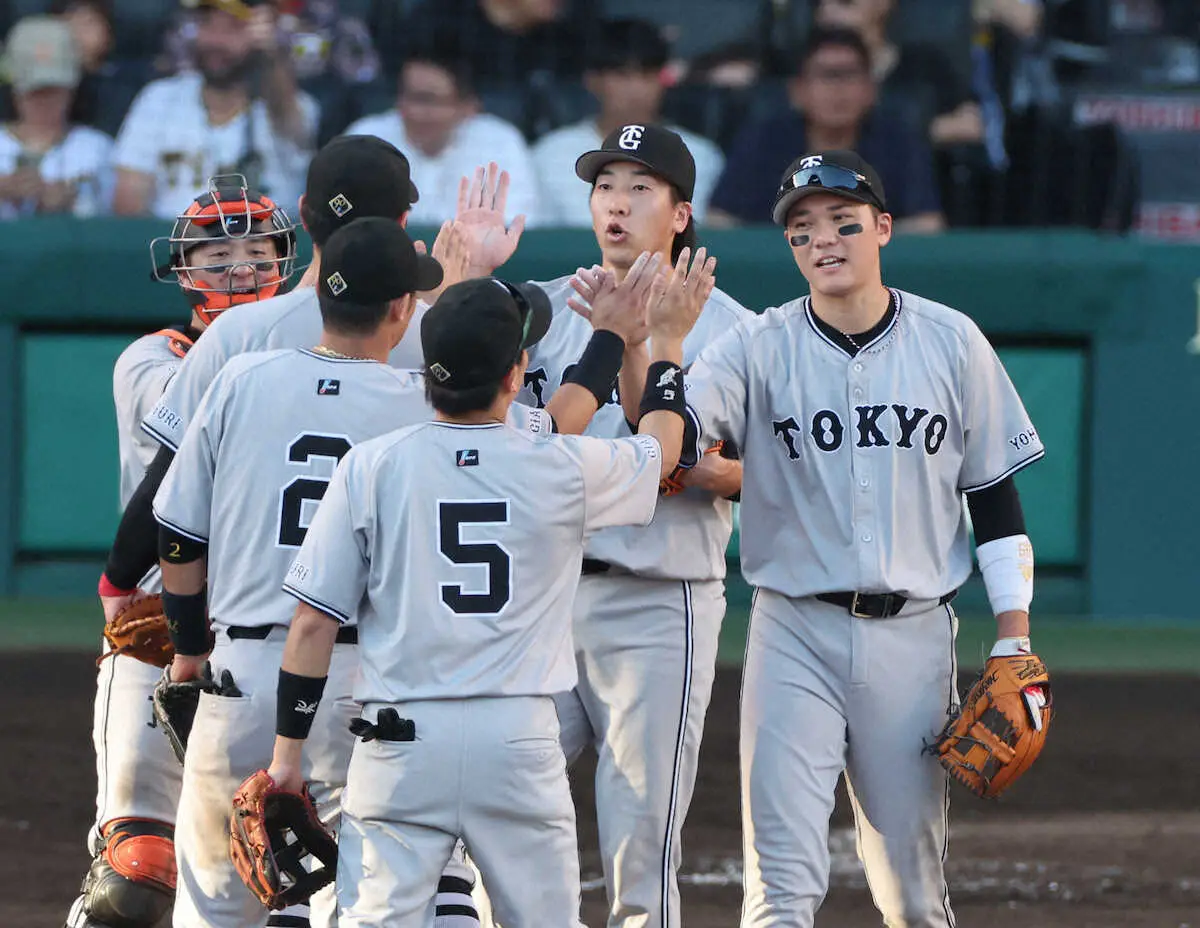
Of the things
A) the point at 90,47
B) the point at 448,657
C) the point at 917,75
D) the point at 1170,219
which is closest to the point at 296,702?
the point at 448,657

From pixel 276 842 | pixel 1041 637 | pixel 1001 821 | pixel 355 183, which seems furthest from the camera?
pixel 1041 637

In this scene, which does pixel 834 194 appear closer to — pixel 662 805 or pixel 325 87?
pixel 662 805

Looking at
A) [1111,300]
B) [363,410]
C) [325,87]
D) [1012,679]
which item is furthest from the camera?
[325,87]

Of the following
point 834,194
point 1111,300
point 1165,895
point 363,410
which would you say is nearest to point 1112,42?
point 1111,300

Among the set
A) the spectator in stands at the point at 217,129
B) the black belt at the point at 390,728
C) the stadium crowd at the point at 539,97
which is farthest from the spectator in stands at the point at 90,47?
the black belt at the point at 390,728

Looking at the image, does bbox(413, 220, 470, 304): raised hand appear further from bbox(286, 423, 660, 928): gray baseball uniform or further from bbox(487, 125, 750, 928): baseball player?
bbox(286, 423, 660, 928): gray baseball uniform

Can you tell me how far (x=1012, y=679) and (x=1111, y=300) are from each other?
5.74m

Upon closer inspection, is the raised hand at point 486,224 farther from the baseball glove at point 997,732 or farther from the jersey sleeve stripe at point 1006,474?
the baseball glove at point 997,732

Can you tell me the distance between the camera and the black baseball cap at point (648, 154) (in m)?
5.12

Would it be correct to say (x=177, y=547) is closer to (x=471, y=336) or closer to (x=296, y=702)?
(x=296, y=702)

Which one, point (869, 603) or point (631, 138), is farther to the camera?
point (631, 138)

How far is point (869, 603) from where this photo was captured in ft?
15.6

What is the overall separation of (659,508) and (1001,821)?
2697mm

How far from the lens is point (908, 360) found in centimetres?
484
